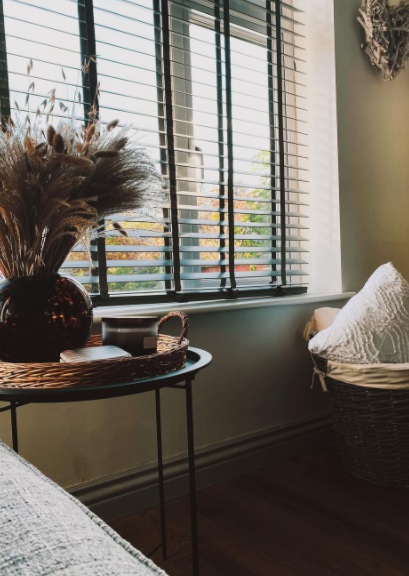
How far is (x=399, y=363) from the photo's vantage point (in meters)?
1.48

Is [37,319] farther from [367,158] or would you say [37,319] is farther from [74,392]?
[367,158]

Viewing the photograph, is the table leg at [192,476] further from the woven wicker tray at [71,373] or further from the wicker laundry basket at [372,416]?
the wicker laundry basket at [372,416]

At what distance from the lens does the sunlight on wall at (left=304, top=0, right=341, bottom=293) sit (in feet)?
6.82

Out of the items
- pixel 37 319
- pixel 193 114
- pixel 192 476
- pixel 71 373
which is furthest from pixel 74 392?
pixel 193 114

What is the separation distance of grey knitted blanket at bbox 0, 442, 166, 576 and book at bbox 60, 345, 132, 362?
49cm

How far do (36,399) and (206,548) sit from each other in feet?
2.40

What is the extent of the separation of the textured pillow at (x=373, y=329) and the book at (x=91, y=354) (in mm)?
802

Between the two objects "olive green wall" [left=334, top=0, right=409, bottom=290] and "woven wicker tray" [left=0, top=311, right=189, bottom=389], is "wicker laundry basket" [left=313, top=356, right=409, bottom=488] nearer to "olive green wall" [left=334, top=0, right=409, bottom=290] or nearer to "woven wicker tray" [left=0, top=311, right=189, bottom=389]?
"olive green wall" [left=334, top=0, right=409, bottom=290]

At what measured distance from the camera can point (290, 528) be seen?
139cm

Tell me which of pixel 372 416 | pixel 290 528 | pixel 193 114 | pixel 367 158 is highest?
pixel 193 114

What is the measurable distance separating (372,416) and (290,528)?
0.41 m

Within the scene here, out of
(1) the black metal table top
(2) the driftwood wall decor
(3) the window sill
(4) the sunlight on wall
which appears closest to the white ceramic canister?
(1) the black metal table top

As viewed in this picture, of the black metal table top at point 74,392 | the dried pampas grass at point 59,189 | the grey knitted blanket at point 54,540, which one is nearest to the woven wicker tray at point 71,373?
the black metal table top at point 74,392

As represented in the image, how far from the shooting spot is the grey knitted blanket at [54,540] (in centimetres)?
29
